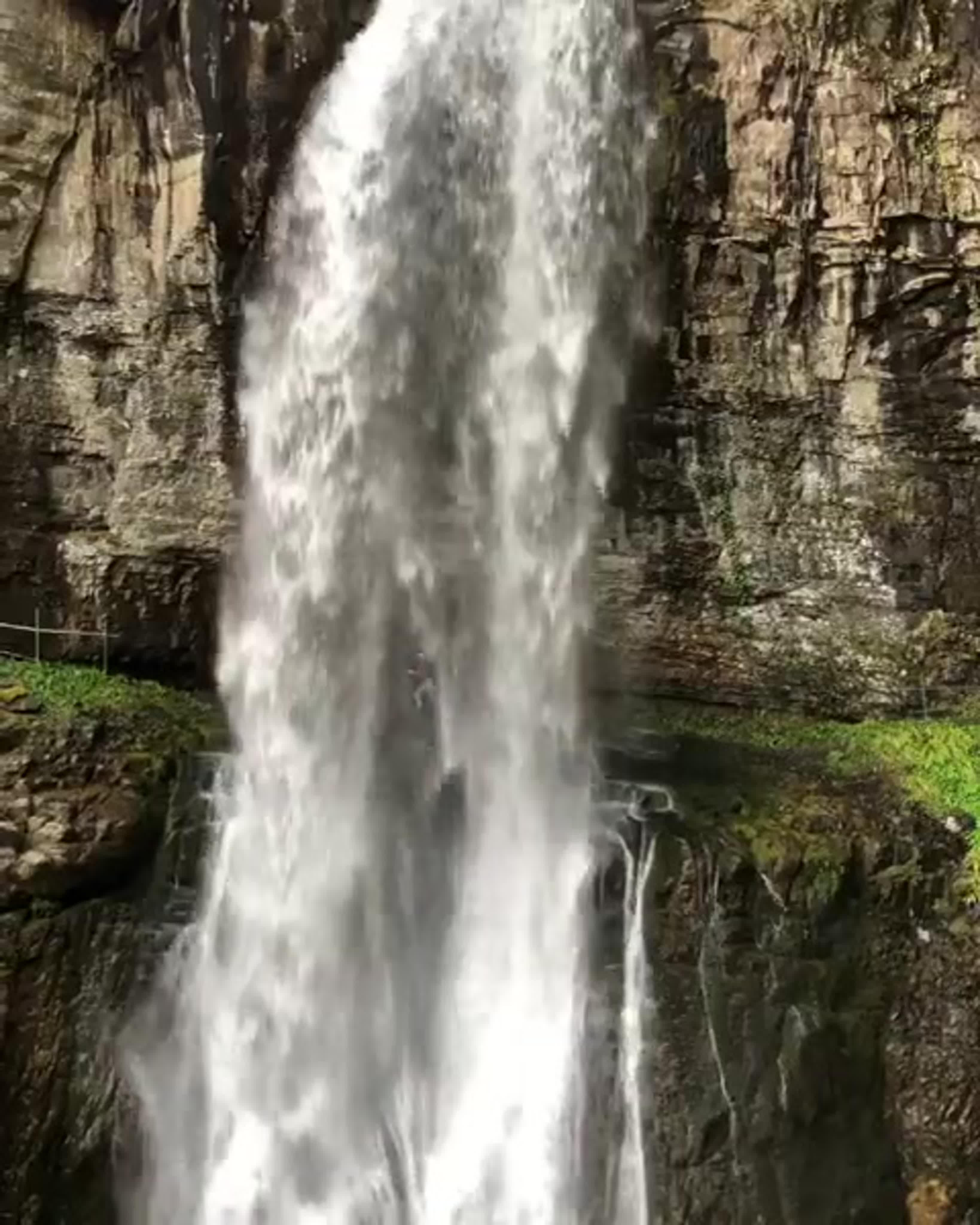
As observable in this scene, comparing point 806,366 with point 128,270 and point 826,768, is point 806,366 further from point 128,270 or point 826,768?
point 128,270

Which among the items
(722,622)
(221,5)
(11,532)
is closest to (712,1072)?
(722,622)

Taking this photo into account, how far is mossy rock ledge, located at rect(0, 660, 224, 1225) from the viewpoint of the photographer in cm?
977

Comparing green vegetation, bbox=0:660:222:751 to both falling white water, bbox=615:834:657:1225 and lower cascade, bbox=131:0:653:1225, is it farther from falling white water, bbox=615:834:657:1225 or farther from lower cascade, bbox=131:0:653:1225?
falling white water, bbox=615:834:657:1225

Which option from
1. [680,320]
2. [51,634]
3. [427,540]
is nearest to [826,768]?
[427,540]

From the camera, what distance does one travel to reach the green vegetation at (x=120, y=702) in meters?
11.6

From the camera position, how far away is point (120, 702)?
480 inches

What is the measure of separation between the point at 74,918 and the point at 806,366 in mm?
8682

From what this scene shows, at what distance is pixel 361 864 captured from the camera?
1141cm

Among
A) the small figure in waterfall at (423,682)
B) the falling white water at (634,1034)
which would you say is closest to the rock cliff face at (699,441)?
the falling white water at (634,1034)

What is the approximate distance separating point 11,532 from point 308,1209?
7.13 meters

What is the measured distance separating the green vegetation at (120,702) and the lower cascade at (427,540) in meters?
0.41

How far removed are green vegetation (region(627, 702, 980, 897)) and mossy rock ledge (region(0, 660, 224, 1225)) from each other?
492cm

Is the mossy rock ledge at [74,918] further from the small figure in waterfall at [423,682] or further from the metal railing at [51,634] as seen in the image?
the small figure in waterfall at [423,682]

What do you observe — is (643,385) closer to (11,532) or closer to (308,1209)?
(11,532)
